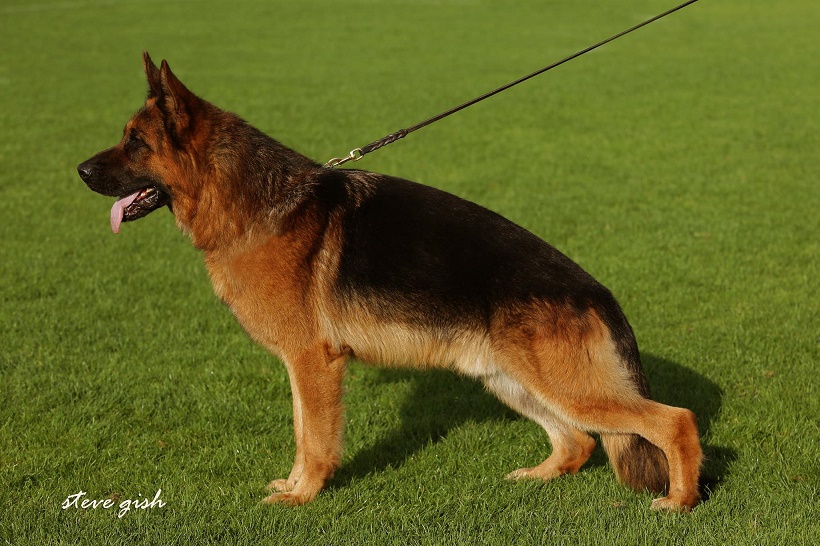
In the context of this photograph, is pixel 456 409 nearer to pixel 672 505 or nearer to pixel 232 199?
pixel 672 505

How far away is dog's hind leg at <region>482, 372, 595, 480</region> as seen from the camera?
5246 mm

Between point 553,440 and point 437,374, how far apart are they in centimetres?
158

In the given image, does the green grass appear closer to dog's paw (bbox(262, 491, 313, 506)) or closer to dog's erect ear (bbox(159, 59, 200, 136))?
dog's paw (bbox(262, 491, 313, 506))

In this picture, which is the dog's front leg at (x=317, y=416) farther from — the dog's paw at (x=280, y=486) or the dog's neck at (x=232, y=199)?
the dog's neck at (x=232, y=199)

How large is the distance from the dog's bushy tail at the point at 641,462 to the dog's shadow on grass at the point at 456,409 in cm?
38

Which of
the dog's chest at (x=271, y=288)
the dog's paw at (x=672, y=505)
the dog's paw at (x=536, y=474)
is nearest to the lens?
the dog's paw at (x=672, y=505)

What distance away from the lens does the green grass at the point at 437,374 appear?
4.75 meters

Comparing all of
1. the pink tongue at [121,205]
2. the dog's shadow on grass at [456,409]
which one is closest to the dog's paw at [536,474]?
the dog's shadow on grass at [456,409]

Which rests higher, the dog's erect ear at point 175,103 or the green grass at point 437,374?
the dog's erect ear at point 175,103

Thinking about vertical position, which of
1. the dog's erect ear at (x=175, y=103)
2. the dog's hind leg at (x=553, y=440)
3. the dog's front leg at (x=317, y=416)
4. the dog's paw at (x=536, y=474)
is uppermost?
the dog's erect ear at (x=175, y=103)

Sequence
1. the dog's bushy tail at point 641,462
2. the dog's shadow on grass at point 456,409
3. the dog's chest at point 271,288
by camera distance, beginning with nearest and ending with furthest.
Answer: the dog's bushy tail at point 641,462 < the dog's chest at point 271,288 < the dog's shadow on grass at point 456,409

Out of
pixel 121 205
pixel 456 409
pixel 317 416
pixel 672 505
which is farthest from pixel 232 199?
pixel 672 505

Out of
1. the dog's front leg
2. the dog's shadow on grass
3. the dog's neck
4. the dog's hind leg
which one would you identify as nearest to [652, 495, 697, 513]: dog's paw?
the dog's shadow on grass

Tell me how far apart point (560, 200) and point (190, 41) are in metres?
16.8
